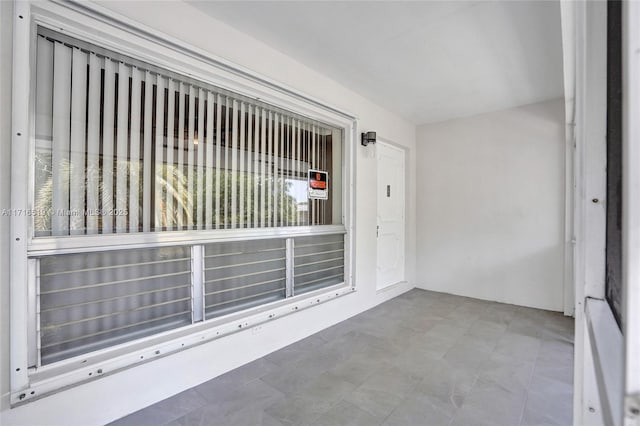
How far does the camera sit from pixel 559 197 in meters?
3.70

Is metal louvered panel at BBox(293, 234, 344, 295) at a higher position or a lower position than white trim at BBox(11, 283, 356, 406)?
higher

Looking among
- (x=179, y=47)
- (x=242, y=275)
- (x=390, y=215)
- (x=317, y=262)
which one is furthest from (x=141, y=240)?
(x=390, y=215)

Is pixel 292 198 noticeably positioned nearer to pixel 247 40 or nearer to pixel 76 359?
pixel 247 40

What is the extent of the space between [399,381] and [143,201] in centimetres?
220

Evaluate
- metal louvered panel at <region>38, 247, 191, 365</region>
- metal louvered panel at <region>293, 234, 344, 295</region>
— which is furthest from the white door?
metal louvered panel at <region>38, 247, 191, 365</region>

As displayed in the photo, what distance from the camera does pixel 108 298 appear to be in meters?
1.77

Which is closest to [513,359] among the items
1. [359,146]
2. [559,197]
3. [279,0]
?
[559,197]

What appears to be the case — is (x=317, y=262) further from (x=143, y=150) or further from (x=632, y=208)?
(x=632, y=208)

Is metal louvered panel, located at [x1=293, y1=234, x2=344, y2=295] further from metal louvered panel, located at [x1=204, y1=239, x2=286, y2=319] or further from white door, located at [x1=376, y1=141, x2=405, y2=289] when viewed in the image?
white door, located at [x1=376, y1=141, x2=405, y2=289]

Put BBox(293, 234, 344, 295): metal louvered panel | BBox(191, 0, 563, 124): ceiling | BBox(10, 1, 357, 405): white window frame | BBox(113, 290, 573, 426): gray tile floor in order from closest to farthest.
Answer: BBox(10, 1, 357, 405): white window frame → BBox(113, 290, 573, 426): gray tile floor → BBox(191, 0, 563, 124): ceiling → BBox(293, 234, 344, 295): metal louvered panel

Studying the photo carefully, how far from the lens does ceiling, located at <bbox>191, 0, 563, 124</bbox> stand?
6.88 ft

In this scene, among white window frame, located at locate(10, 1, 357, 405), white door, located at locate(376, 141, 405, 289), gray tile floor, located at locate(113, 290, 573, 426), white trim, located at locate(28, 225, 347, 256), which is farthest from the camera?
white door, located at locate(376, 141, 405, 289)

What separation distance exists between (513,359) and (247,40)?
3507mm

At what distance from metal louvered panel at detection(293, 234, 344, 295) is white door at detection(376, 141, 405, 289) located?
973 millimetres
